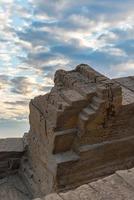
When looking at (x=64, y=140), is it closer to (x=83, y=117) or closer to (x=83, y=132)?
(x=83, y=132)

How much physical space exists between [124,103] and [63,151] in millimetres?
1834

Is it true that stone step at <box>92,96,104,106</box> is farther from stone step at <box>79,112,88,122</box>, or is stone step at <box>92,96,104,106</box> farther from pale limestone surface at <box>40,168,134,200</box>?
pale limestone surface at <box>40,168,134,200</box>

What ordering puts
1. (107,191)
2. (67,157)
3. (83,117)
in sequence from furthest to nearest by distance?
(67,157) → (83,117) → (107,191)

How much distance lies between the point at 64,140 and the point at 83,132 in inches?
19.1

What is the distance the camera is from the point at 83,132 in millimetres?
9094

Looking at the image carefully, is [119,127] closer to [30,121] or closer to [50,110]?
[50,110]

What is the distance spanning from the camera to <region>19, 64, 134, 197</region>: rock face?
9039 millimetres

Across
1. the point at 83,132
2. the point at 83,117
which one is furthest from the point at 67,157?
the point at 83,117

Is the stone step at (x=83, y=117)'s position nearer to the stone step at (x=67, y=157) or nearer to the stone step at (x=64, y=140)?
the stone step at (x=64, y=140)

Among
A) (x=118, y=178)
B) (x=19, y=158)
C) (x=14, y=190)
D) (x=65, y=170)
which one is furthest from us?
(x=19, y=158)

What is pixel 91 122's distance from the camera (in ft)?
29.8

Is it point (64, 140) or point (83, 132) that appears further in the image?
point (64, 140)

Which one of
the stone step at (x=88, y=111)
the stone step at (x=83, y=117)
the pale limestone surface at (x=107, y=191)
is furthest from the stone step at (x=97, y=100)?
the pale limestone surface at (x=107, y=191)

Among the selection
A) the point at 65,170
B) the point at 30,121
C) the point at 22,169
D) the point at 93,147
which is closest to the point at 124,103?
the point at 93,147
